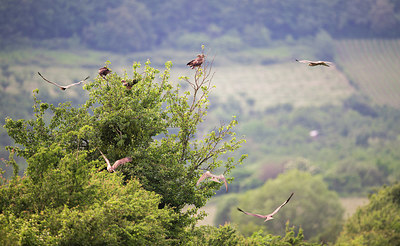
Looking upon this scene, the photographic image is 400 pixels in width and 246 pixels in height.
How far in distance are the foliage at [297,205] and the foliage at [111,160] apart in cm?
8177

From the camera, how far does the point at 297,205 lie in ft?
406

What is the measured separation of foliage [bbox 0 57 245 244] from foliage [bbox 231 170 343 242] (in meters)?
81.8

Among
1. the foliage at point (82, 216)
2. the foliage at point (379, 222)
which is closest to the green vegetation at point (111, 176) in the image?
the foliage at point (82, 216)

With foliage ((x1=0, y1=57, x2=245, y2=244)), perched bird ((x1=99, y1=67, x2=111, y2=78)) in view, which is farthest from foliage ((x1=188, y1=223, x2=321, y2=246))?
perched bird ((x1=99, y1=67, x2=111, y2=78))

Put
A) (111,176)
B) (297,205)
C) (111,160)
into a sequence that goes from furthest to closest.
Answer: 1. (297,205)
2. (111,160)
3. (111,176)

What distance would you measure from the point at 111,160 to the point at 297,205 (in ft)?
331

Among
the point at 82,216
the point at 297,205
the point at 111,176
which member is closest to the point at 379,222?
the point at 111,176

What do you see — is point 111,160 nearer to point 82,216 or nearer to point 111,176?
point 111,176

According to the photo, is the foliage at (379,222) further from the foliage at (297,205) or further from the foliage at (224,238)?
the foliage at (297,205)

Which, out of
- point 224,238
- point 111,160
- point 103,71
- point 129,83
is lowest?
point 224,238

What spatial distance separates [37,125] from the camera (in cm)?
2884

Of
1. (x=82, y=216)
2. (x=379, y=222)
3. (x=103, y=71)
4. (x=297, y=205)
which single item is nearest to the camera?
(x=82, y=216)

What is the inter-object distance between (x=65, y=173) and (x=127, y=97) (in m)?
9.15

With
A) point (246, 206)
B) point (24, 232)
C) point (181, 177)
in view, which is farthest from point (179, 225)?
point (246, 206)
